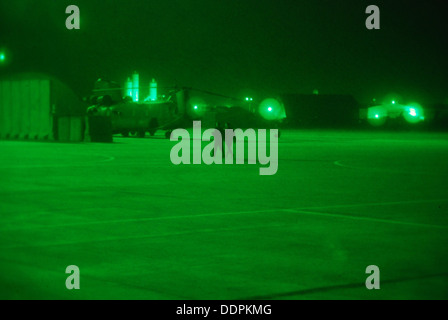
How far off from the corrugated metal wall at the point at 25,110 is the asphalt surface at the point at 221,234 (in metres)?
25.9

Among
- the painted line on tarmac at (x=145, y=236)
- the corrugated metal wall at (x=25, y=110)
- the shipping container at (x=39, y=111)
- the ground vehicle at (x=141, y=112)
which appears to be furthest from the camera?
the ground vehicle at (x=141, y=112)

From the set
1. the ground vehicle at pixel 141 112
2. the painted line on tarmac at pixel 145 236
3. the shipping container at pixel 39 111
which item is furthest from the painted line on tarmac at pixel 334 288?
the ground vehicle at pixel 141 112

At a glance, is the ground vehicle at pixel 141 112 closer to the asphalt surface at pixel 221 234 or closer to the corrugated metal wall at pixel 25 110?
the corrugated metal wall at pixel 25 110

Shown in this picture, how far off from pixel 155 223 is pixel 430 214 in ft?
17.1

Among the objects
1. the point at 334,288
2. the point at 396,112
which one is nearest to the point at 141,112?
the point at 334,288

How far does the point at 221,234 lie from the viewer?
39.7ft

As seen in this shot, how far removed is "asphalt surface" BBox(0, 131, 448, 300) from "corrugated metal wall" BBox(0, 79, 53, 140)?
25.9 m

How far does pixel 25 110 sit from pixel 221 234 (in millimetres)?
40752

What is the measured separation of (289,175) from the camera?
23.3 m

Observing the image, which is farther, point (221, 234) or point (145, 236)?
point (221, 234)

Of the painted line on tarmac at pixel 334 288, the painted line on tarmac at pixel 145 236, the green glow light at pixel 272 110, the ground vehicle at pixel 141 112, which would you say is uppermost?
the green glow light at pixel 272 110

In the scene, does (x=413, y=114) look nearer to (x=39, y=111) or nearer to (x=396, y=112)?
(x=396, y=112)

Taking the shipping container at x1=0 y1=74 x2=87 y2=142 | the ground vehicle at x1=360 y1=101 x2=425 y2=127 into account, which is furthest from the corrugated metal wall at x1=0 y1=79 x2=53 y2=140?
the ground vehicle at x1=360 y1=101 x2=425 y2=127

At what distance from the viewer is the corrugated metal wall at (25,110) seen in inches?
1925
